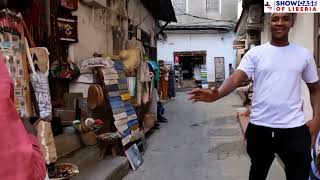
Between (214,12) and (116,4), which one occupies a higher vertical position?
(214,12)

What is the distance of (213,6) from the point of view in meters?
30.1

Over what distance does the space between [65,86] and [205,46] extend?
2359 cm

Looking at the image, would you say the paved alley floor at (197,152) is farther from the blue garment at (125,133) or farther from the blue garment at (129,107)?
the blue garment at (129,107)

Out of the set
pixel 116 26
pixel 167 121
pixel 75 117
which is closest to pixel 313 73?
pixel 75 117

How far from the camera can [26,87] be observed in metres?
4.34

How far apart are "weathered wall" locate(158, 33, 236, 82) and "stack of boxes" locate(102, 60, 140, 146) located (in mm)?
21781

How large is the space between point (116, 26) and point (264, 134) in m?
6.85

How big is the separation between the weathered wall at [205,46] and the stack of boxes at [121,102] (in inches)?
858

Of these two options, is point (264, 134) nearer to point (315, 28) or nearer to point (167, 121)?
point (315, 28)

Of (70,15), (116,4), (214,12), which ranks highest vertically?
(214,12)

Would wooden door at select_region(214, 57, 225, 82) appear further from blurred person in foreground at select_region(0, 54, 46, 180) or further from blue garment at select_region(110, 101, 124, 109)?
blurred person in foreground at select_region(0, 54, 46, 180)

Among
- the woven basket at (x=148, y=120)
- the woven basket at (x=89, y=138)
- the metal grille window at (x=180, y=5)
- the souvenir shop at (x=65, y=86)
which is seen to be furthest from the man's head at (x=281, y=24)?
the metal grille window at (x=180, y=5)

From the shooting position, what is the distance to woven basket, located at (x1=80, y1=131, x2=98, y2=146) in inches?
247

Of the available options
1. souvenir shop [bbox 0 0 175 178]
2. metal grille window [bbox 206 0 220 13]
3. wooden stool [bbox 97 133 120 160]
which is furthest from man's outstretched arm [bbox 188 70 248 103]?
metal grille window [bbox 206 0 220 13]
